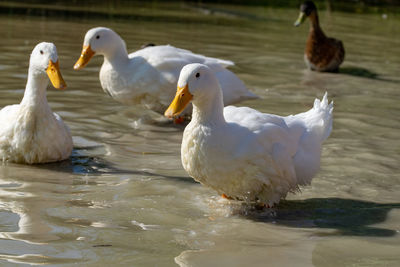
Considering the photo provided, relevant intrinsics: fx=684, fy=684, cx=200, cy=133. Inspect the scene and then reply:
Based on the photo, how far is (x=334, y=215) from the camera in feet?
14.4

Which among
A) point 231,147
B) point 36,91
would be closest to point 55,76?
point 36,91

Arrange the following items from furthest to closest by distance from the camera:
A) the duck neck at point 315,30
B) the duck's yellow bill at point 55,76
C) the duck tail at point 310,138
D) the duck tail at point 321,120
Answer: the duck neck at point 315,30 < the duck's yellow bill at point 55,76 < the duck tail at point 321,120 < the duck tail at point 310,138

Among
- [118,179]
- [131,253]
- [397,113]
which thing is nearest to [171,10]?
[397,113]

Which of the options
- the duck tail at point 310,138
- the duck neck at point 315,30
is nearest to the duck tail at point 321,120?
the duck tail at point 310,138

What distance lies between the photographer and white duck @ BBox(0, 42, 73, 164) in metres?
5.12

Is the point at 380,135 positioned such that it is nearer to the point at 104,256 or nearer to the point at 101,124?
the point at 101,124

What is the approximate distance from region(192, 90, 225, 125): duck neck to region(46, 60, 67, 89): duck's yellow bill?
3.84 ft

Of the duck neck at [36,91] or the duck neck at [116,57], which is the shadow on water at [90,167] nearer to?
the duck neck at [36,91]

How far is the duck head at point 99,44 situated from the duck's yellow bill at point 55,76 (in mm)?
1489

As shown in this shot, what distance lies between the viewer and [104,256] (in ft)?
11.5

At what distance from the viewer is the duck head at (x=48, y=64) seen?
4.93m

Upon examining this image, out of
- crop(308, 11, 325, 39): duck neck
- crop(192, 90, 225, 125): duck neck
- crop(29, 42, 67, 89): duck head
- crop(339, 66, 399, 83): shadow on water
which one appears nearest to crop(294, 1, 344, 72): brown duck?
crop(308, 11, 325, 39): duck neck

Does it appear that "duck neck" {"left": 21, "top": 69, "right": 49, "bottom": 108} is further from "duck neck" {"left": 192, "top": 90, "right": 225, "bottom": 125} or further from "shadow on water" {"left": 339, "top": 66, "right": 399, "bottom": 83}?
"shadow on water" {"left": 339, "top": 66, "right": 399, "bottom": 83}

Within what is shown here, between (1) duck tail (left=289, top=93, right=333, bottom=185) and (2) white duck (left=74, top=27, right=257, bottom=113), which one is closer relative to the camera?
(1) duck tail (left=289, top=93, right=333, bottom=185)
